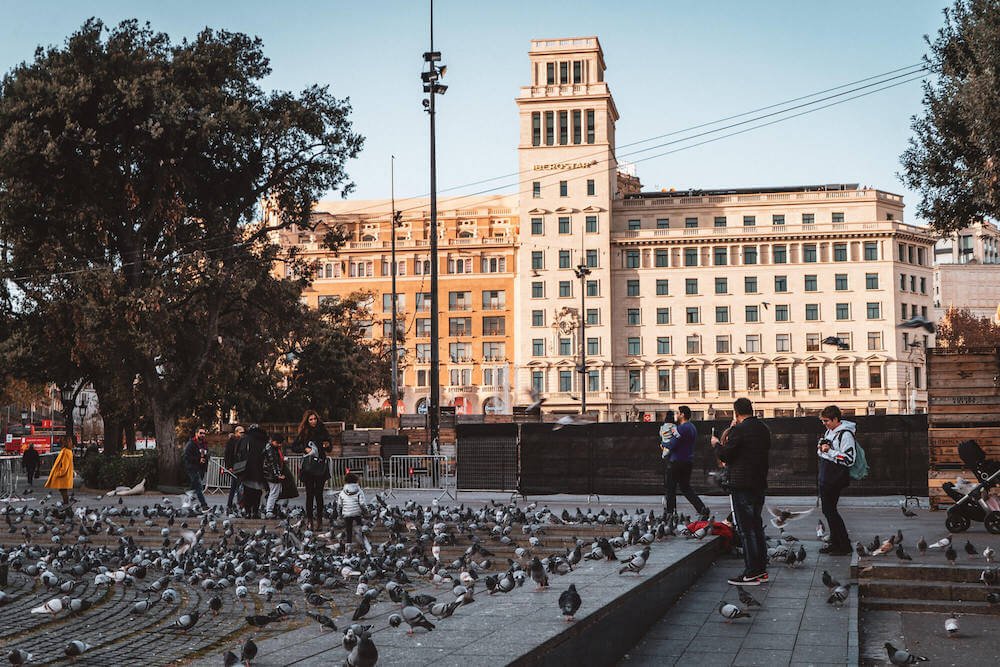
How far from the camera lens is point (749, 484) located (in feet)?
31.8

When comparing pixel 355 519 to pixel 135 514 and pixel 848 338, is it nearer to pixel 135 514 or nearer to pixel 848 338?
pixel 135 514

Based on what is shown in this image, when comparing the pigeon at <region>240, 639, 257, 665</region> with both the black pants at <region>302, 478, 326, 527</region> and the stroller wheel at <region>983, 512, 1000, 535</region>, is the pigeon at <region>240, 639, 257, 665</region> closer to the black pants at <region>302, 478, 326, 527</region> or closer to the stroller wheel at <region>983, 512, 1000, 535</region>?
the black pants at <region>302, 478, 326, 527</region>

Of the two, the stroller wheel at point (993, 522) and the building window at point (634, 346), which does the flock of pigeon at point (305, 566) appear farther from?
the building window at point (634, 346)

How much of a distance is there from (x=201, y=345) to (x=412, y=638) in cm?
2345

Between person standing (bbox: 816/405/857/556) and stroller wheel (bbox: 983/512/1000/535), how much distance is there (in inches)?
100

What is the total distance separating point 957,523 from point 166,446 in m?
20.8

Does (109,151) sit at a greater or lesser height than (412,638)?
greater

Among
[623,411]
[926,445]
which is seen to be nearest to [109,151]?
[926,445]

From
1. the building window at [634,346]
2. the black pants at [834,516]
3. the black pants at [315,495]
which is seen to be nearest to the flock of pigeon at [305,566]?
the black pants at [315,495]

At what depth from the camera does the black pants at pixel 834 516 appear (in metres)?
11.3

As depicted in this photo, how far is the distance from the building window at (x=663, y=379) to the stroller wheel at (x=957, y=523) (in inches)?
2952

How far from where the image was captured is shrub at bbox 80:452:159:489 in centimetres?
2700

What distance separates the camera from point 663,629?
808 centimetres

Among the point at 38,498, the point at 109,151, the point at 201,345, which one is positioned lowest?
the point at 38,498
